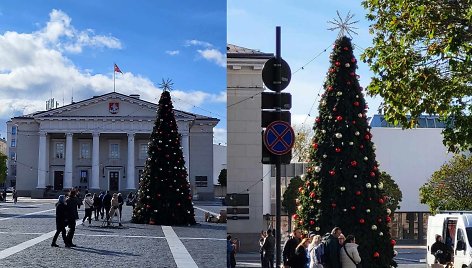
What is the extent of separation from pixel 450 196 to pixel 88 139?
40.2m

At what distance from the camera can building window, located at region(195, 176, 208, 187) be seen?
145 inches

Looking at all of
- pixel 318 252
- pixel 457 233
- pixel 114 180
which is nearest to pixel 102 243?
pixel 114 180

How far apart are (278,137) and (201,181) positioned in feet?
12.1

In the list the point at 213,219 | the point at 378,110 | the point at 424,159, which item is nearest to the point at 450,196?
the point at 424,159

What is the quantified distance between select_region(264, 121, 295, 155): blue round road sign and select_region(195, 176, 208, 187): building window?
11.8ft

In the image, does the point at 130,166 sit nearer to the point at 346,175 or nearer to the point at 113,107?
the point at 113,107

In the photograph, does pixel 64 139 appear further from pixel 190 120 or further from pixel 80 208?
pixel 190 120

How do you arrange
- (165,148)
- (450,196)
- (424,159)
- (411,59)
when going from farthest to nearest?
1. (424,159)
2. (450,196)
3. (411,59)
4. (165,148)

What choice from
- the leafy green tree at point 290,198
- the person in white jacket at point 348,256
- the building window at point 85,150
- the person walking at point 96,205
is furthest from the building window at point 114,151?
the leafy green tree at point 290,198

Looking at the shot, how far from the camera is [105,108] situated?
3492mm

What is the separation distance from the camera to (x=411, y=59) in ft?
40.0

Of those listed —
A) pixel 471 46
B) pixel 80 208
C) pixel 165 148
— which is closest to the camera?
pixel 80 208

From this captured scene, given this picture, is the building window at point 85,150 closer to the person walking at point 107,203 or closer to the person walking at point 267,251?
the person walking at point 107,203

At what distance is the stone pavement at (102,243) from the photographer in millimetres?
3305
